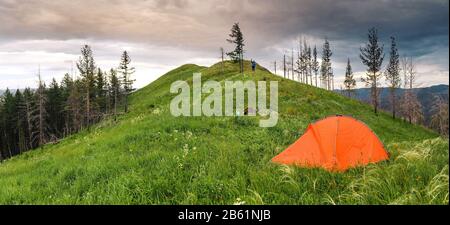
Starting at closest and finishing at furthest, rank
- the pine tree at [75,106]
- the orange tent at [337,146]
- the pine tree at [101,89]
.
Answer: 1. the orange tent at [337,146]
2. the pine tree at [75,106]
3. the pine tree at [101,89]

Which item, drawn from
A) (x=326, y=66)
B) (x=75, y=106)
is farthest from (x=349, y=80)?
(x=75, y=106)

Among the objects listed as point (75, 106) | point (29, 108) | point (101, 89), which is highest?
point (101, 89)

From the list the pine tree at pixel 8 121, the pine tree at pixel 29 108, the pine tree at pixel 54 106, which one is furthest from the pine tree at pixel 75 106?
the pine tree at pixel 8 121

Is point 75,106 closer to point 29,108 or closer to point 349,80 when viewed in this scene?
point 29,108

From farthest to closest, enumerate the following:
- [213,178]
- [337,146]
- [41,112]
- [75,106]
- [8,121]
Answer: [8,121], [75,106], [41,112], [337,146], [213,178]

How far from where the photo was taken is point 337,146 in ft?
35.7

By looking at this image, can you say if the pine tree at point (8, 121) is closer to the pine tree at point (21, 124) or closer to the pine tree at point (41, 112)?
the pine tree at point (21, 124)

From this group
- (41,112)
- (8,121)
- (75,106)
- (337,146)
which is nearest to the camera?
(337,146)

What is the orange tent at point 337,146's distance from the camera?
10539 mm

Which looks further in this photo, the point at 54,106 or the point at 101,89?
the point at 101,89

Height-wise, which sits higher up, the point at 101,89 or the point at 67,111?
the point at 101,89
